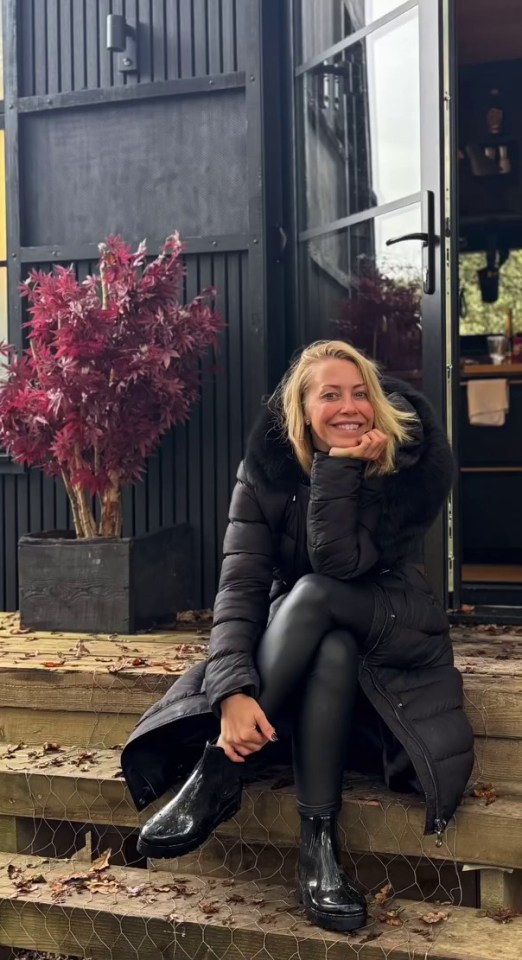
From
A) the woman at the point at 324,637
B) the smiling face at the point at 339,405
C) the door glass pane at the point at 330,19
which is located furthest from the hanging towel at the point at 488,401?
the smiling face at the point at 339,405

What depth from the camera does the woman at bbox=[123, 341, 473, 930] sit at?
2.05 metres

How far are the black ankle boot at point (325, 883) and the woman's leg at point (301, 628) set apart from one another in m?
0.24

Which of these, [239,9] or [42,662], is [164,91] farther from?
[42,662]

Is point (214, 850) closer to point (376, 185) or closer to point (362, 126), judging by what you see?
point (376, 185)

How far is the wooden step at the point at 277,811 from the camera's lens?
2164mm

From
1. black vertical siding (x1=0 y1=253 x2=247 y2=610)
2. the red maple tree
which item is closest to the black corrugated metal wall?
black vertical siding (x1=0 y1=253 x2=247 y2=610)

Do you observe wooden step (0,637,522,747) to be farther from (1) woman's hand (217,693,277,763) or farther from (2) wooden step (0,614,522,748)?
(1) woman's hand (217,693,277,763)

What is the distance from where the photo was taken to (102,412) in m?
3.41

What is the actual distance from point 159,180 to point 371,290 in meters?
1.02

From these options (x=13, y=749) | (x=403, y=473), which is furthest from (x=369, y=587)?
(x=13, y=749)

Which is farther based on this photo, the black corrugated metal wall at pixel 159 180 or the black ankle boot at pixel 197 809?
the black corrugated metal wall at pixel 159 180

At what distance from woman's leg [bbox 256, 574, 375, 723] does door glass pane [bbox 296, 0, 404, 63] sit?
7.12 ft

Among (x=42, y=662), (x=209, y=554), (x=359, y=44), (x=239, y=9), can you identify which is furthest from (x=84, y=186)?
(x=42, y=662)

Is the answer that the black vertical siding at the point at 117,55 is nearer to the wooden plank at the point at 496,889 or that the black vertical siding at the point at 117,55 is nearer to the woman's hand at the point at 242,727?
the woman's hand at the point at 242,727
